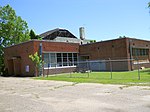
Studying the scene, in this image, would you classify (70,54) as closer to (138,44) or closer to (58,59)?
(58,59)

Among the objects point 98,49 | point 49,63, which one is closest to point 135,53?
point 98,49

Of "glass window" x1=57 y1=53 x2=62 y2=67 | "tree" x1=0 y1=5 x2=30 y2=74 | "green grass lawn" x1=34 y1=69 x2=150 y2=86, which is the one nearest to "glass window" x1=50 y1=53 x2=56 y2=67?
"glass window" x1=57 y1=53 x2=62 y2=67

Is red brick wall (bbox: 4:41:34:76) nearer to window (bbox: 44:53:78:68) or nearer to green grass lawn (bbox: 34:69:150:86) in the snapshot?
window (bbox: 44:53:78:68)

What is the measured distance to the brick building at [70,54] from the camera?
30.8 metres

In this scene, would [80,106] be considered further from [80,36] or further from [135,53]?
[80,36]

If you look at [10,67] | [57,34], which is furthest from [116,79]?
[57,34]

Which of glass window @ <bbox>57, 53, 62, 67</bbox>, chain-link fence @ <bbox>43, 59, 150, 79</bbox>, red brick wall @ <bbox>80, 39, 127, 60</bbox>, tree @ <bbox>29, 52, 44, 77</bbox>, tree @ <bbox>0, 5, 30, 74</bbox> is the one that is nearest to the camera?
tree @ <bbox>29, 52, 44, 77</bbox>

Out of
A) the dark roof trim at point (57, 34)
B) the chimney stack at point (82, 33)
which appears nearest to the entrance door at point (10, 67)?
the dark roof trim at point (57, 34)

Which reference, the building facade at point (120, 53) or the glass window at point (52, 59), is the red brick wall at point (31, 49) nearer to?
the glass window at point (52, 59)

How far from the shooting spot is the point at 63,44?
1332 inches

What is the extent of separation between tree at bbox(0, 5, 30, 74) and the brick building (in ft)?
26.9

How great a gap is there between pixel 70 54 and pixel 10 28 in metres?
16.8

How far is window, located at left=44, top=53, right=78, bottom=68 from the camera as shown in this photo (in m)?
31.4

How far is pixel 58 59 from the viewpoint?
108ft
